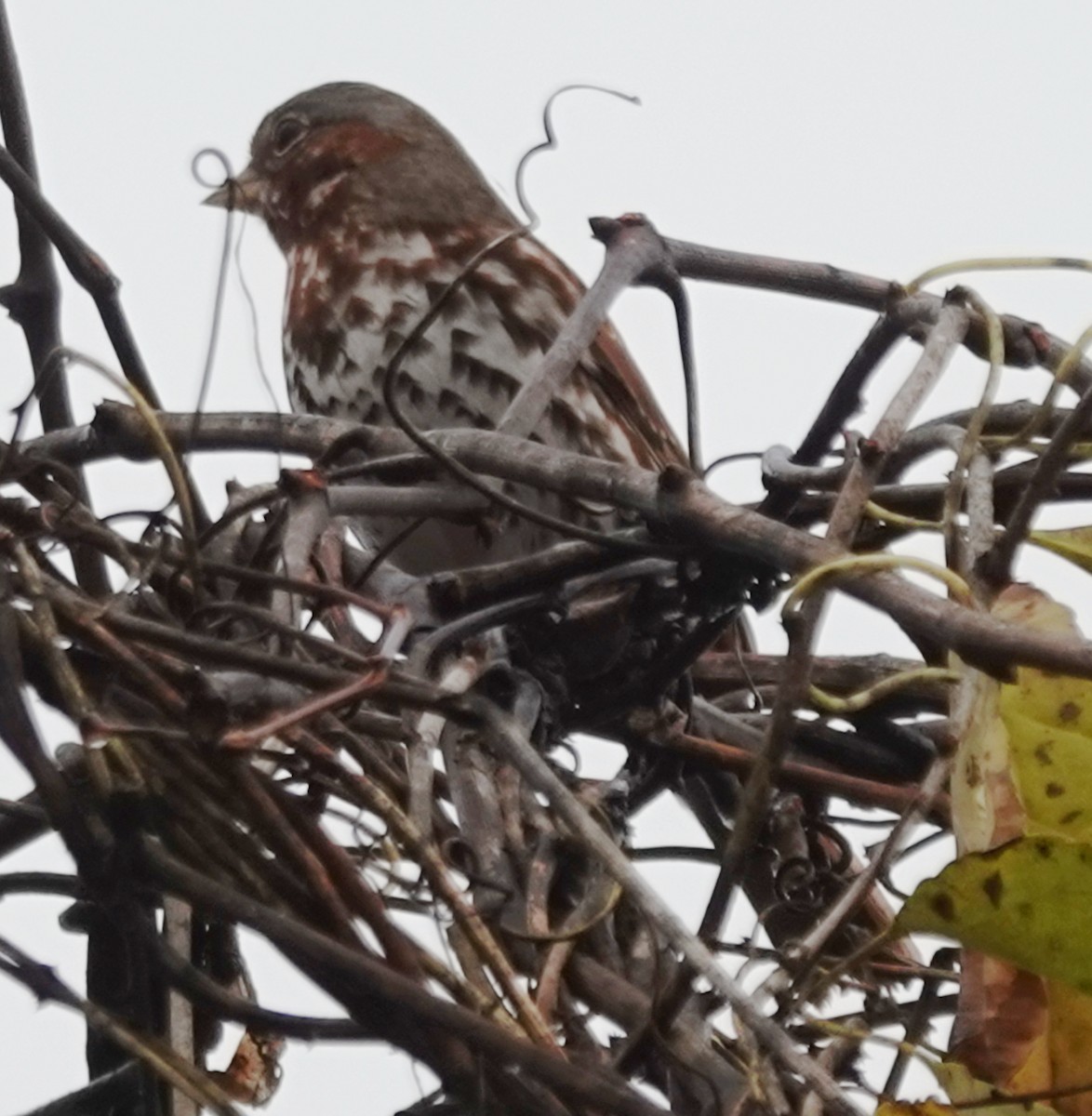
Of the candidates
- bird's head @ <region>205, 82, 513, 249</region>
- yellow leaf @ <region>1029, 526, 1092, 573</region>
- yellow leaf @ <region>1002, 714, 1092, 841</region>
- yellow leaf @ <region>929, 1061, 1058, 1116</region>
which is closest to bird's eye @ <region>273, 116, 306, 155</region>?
bird's head @ <region>205, 82, 513, 249</region>

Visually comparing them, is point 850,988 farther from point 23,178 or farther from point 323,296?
point 323,296

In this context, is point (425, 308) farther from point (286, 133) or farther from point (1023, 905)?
point (1023, 905)

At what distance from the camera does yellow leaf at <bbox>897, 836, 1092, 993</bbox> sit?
1.16m

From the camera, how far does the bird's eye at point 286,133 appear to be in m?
3.63

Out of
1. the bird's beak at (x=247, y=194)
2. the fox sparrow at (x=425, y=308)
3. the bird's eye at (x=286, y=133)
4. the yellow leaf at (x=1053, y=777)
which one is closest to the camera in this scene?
the yellow leaf at (x=1053, y=777)

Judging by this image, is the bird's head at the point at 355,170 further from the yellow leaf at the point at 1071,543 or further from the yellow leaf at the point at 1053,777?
the yellow leaf at the point at 1053,777

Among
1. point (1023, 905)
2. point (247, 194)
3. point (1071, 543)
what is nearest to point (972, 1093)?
point (1023, 905)

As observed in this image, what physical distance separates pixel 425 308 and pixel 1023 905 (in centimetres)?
184

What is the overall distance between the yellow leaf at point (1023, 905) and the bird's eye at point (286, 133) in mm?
2695

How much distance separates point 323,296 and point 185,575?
4.38ft

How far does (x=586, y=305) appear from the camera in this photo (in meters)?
1.89

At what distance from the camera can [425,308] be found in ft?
9.40

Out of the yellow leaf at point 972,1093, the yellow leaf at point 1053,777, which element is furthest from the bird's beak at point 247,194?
the yellow leaf at point 972,1093

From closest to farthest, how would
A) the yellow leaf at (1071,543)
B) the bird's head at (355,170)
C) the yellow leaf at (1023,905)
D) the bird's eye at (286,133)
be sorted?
1. the yellow leaf at (1023,905)
2. the yellow leaf at (1071,543)
3. the bird's head at (355,170)
4. the bird's eye at (286,133)
